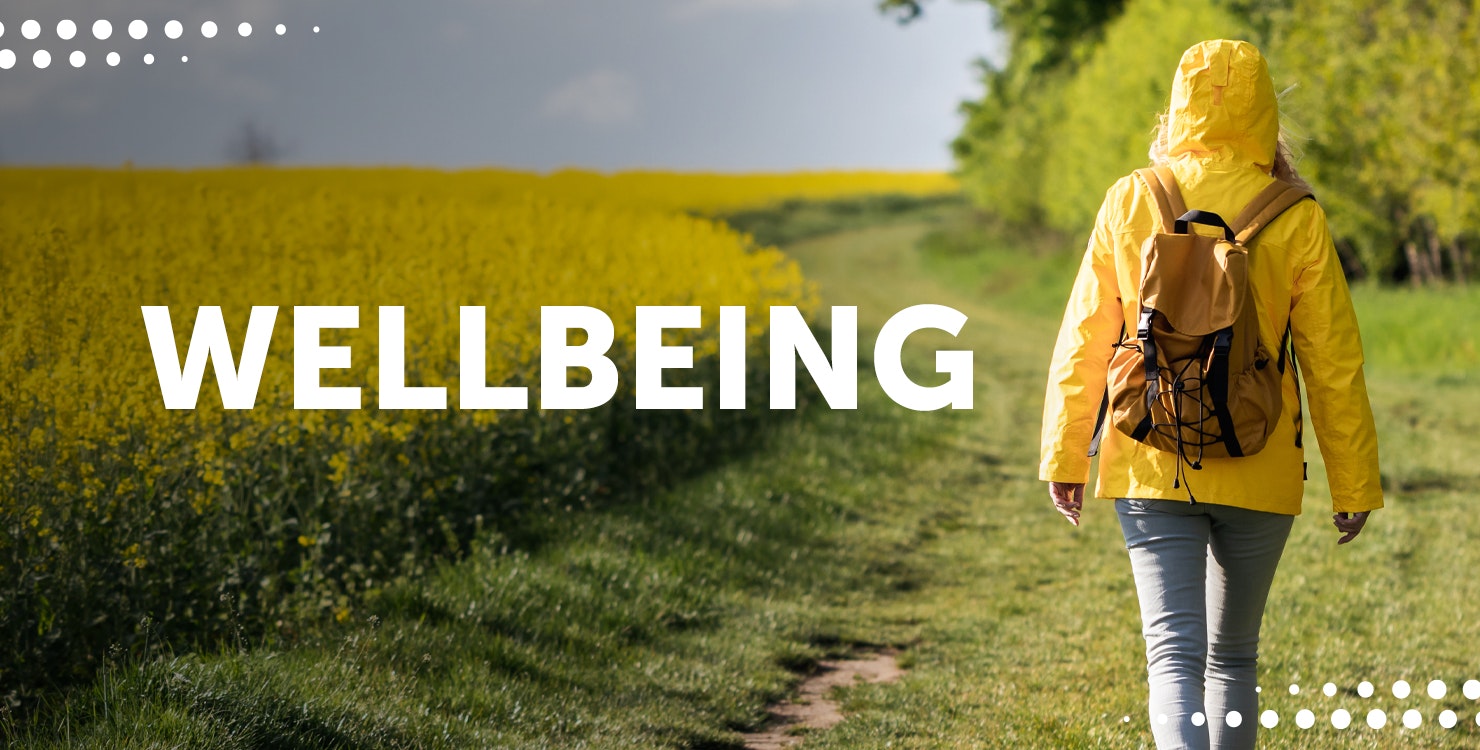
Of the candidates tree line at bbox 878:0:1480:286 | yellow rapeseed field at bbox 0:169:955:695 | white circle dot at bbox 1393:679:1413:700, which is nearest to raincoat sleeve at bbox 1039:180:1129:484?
white circle dot at bbox 1393:679:1413:700

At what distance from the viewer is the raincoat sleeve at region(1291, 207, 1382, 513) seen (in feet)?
11.8

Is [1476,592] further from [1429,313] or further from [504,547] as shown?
[1429,313]

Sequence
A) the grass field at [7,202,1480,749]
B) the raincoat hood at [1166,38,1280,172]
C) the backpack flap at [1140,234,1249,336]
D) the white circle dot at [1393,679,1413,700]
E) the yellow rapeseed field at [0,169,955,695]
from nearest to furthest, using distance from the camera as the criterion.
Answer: the backpack flap at [1140,234,1249,336]
the raincoat hood at [1166,38,1280,172]
the grass field at [7,202,1480,749]
the yellow rapeseed field at [0,169,955,695]
the white circle dot at [1393,679,1413,700]

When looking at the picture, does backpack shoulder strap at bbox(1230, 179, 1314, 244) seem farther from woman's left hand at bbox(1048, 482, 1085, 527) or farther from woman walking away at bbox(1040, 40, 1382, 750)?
woman's left hand at bbox(1048, 482, 1085, 527)

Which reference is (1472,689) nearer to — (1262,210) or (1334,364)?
(1334,364)

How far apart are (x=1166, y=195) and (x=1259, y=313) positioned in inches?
15.1

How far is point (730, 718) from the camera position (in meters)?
5.70

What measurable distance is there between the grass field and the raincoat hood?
7.42 feet

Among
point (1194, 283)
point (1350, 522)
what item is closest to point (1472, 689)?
point (1350, 522)

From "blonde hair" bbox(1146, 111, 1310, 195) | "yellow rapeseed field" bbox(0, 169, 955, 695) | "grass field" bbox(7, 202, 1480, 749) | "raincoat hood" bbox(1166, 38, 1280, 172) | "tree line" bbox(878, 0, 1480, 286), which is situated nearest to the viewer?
"raincoat hood" bbox(1166, 38, 1280, 172)

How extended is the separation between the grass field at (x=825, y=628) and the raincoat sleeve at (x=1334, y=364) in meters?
1.70

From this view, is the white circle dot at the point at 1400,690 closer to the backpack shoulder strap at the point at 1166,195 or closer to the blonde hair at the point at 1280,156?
the blonde hair at the point at 1280,156

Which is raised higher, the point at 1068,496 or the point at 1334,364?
the point at 1334,364

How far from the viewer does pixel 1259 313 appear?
364 centimetres
